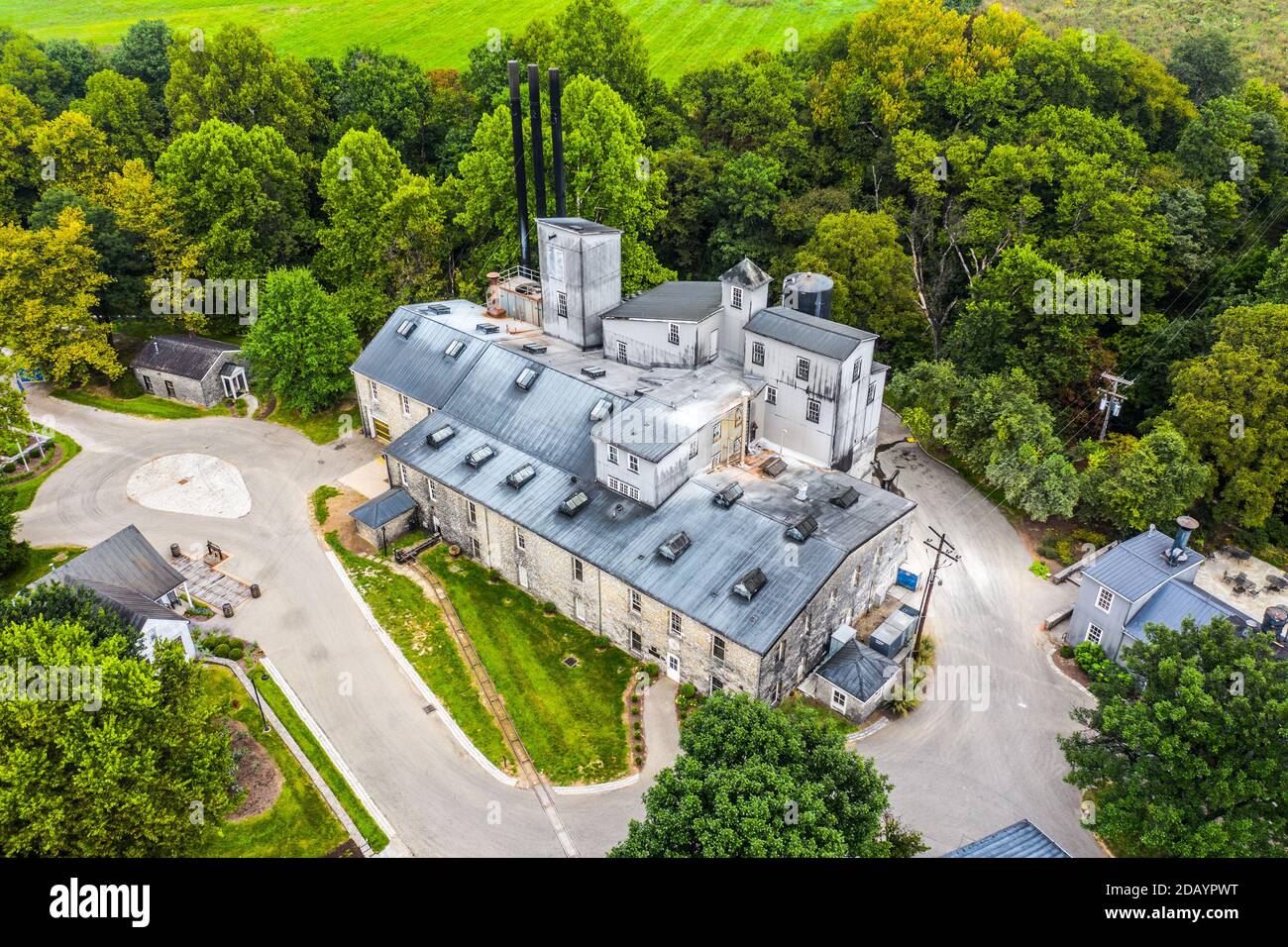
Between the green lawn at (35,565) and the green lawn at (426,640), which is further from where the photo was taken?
the green lawn at (35,565)

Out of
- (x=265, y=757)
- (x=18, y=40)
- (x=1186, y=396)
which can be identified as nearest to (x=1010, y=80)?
(x=1186, y=396)

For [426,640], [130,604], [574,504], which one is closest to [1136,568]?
[574,504]

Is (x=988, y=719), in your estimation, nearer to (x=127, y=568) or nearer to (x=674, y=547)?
(x=674, y=547)

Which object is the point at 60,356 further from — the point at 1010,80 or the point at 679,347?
the point at 1010,80

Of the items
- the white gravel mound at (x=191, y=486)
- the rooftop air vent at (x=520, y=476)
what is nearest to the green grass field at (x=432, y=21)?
the white gravel mound at (x=191, y=486)

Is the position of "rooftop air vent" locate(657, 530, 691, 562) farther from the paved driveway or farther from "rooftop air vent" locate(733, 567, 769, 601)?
the paved driveway

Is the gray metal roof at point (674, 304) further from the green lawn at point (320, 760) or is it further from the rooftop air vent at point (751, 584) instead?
the green lawn at point (320, 760)
